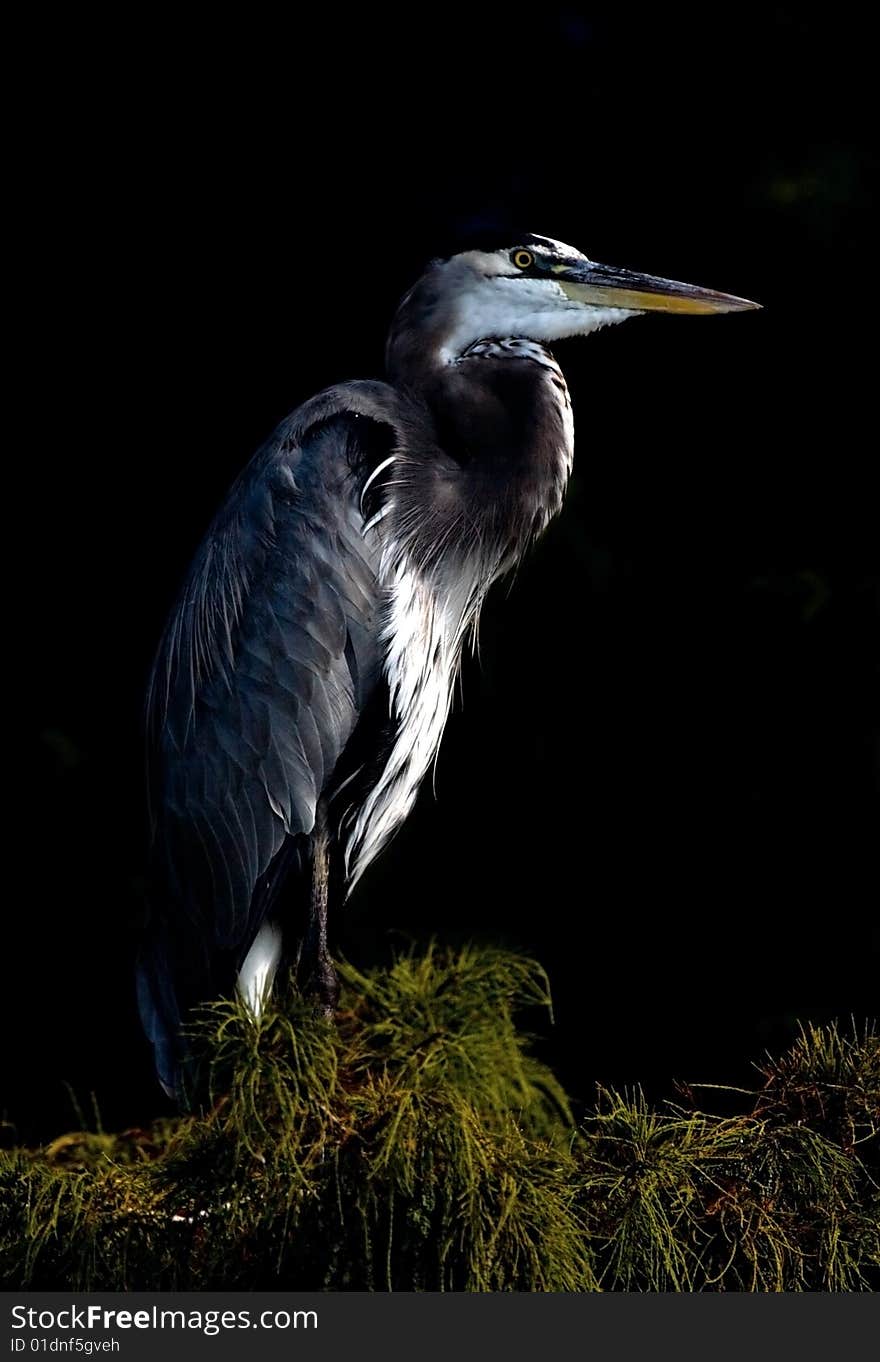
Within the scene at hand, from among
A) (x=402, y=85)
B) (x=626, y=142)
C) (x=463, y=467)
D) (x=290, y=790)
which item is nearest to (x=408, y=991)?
(x=290, y=790)

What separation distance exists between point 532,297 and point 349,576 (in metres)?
0.42

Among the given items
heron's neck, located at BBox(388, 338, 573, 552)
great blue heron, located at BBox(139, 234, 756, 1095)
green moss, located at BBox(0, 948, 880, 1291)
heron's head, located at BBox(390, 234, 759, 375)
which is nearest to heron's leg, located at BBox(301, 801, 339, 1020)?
great blue heron, located at BBox(139, 234, 756, 1095)

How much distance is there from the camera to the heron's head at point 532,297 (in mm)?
1938

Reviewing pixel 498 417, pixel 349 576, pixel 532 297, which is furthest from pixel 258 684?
pixel 532 297

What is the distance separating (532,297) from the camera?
1.95 metres

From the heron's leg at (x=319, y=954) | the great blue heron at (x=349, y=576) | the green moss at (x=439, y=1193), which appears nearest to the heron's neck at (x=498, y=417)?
the great blue heron at (x=349, y=576)

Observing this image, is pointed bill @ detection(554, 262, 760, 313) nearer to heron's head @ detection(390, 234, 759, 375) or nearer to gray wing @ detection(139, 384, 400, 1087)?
heron's head @ detection(390, 234, 759, 375)

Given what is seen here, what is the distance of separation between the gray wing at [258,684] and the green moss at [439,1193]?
448 millimetres

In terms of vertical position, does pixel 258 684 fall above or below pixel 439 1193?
above

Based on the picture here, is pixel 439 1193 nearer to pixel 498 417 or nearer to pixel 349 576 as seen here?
pixel 349 576

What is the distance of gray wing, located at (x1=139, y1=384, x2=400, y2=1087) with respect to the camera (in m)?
1.93

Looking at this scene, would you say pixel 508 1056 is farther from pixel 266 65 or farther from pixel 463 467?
pixel 266 65

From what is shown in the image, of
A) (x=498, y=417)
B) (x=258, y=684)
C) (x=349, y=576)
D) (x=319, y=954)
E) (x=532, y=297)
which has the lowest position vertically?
(x=319, y=954)

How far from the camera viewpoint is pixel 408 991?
197 centimetres
